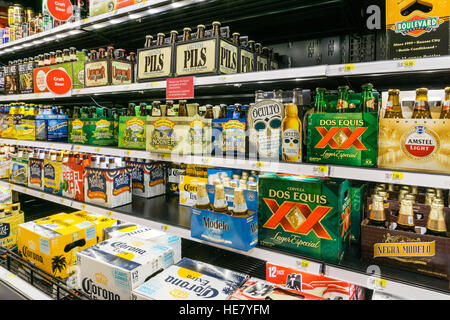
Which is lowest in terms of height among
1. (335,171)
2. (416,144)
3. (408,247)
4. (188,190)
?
(408,247)

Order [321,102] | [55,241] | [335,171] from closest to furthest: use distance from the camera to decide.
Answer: [335,171] < [321,102] < [55,241]

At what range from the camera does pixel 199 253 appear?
2193 millimetres

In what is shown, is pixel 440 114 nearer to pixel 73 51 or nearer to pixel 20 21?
pixel 73 51

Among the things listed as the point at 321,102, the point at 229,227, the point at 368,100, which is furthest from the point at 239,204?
the point at 368,100

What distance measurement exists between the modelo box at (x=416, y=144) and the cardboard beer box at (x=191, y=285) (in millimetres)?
931

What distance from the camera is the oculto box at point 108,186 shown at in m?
2.01

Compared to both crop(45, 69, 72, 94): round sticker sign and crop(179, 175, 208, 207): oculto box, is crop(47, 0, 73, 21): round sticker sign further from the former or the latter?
crop(179, 175, 208, 207): oculto box

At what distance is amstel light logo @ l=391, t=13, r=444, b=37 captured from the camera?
1157mm

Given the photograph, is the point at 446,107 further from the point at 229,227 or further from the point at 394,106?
the point at 229,227

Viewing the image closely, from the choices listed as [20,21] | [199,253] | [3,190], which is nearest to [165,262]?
[199,253]

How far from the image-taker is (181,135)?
5.71 ft

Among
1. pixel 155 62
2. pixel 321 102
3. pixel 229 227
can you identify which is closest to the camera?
pixel 229 227

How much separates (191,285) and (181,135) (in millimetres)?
845

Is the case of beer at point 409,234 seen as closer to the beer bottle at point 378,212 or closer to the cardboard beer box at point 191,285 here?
the beer bottle at point 378,212
